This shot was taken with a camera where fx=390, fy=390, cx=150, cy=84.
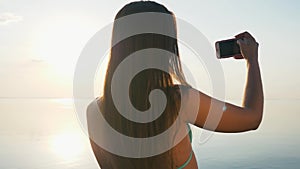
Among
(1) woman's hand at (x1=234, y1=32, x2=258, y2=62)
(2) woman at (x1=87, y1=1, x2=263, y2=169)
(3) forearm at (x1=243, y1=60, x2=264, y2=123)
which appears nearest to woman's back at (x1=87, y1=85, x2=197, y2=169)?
(2) woman at (x1=87, y1=1, x2=263, y2=169)

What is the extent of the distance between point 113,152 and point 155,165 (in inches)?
8.0

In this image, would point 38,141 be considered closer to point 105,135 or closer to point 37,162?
point 37,162

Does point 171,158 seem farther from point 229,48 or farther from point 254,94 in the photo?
point 229,48

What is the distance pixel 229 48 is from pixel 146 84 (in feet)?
1.49

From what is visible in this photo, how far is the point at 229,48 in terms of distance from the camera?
161 cm

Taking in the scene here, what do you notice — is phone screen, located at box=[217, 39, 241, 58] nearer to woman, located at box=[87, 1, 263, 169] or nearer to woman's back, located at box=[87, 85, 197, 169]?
woman, located at box=[87, 1, 263, 169]

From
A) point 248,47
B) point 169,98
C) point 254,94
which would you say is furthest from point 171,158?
point 248,47

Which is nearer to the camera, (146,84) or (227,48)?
(146,84)

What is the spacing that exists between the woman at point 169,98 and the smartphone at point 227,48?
8 centimetres

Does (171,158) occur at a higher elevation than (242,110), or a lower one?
lower

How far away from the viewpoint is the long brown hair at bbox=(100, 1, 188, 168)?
1.33 m

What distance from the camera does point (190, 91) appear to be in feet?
4.26

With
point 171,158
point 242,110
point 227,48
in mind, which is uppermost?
point 227,48

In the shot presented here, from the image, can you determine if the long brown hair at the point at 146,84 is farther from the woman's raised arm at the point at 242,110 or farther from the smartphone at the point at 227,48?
the smartphone at the point at 227,48
